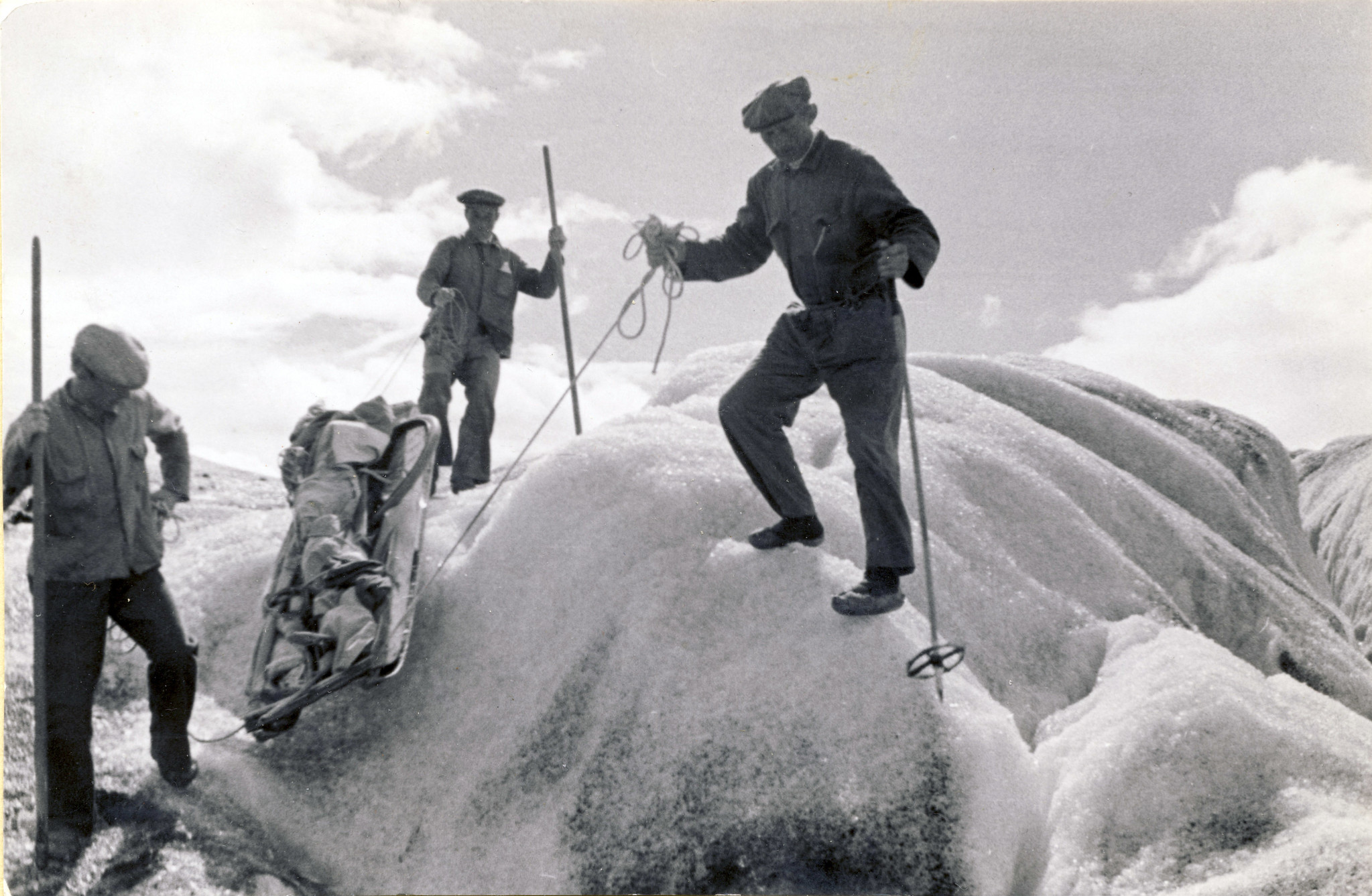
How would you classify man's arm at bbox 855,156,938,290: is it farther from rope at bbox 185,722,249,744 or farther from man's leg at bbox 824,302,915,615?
rope at bbox 185,722,249,744

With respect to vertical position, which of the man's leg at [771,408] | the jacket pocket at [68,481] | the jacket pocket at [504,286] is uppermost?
the jacket pocket at [504,286]

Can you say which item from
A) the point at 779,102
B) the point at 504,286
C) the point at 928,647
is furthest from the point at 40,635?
the point at 504,286

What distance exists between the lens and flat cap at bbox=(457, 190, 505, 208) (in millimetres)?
6664

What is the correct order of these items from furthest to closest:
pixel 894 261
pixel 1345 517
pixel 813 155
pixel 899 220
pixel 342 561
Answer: pixel 1345 517
pixel 342 561
pixel 813 155
pixel 899 220
pixel 894 261

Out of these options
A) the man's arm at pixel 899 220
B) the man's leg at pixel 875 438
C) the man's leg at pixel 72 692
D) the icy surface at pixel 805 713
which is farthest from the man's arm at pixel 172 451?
the man's arm at pixel 899 220

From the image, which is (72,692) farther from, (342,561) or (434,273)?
(434,273)

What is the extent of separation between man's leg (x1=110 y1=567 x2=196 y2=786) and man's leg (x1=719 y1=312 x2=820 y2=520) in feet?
7.64

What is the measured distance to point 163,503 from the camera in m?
4.25

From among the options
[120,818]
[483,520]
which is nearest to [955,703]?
[483,520]

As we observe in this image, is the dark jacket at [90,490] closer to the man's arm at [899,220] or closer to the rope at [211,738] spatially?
the rope at [211,738]

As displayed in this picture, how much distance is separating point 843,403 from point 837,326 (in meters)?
0.29

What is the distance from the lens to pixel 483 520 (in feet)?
17.7

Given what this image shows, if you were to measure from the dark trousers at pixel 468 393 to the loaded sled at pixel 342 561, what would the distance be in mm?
1117

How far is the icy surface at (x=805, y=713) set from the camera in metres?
3.36
